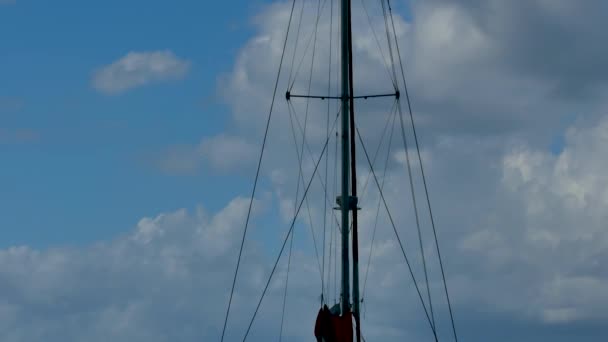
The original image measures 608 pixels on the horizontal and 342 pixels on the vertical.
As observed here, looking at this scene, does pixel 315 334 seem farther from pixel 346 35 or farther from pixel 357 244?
pixel 346 35

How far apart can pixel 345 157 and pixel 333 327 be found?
21.0ft

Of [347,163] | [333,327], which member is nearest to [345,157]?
[347,163]

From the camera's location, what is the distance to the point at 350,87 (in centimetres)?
5684

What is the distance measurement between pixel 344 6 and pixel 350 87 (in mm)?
→ 3355

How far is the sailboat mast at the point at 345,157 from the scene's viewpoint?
55.1 metres

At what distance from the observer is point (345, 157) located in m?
56.0

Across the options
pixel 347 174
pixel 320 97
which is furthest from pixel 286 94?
pixel 347 174

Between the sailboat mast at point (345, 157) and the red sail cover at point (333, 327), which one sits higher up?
the sailboat mast at point (345, 157)

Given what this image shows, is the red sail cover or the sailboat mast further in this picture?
the sailboat mast

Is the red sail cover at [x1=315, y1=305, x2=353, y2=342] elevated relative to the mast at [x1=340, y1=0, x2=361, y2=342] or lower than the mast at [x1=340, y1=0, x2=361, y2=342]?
lower

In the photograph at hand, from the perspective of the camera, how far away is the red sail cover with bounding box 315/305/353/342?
178 feet

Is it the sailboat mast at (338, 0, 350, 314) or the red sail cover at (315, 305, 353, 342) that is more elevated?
the sailboat mast at (338, 0, 350, 314)

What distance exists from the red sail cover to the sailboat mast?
1.47 ft

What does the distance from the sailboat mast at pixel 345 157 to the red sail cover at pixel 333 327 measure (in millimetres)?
447
